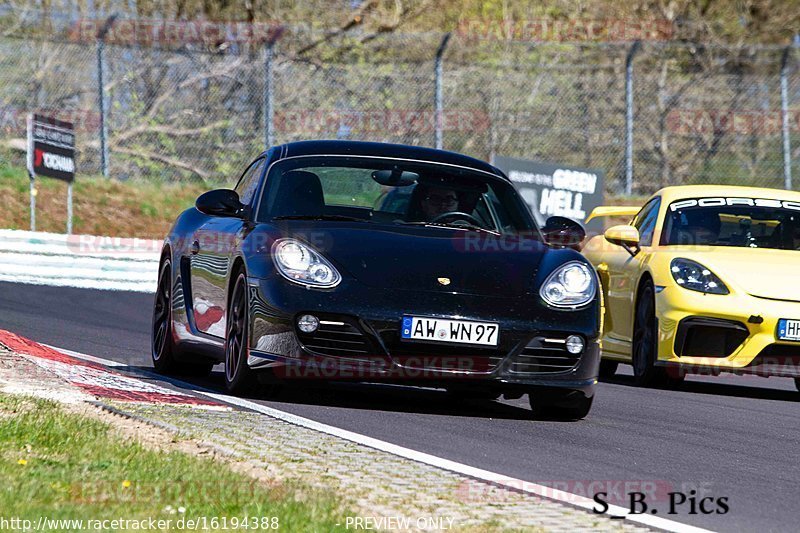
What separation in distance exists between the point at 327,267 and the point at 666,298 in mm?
3391

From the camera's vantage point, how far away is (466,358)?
7141 mm

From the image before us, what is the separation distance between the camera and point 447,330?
7.07 meters

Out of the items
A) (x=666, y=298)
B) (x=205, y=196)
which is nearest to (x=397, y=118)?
(x=666, y=298)

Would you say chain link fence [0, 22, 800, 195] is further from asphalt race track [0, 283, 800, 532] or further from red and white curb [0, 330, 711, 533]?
red and white curb [0, 330, 711, 533]

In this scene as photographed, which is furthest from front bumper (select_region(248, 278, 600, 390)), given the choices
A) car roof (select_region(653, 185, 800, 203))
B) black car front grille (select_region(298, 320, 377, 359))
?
car roof (select_region(653, 185, 800, 203))

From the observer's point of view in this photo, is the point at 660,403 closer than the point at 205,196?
No

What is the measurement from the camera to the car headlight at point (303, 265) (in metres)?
7.15

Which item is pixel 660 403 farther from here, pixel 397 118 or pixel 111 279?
pixel 397 118

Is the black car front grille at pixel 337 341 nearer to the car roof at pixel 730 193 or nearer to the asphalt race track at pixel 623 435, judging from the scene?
the asphalt race track at pixel 623 435

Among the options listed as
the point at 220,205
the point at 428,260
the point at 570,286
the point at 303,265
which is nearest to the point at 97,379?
the point at 220,205

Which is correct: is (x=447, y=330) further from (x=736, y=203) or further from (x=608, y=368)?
(x=608, y=368)

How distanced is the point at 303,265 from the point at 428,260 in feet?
2.04

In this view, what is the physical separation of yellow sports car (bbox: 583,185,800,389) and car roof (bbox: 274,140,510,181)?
1893 mm

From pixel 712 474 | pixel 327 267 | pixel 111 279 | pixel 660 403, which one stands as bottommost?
pixel 111 279
